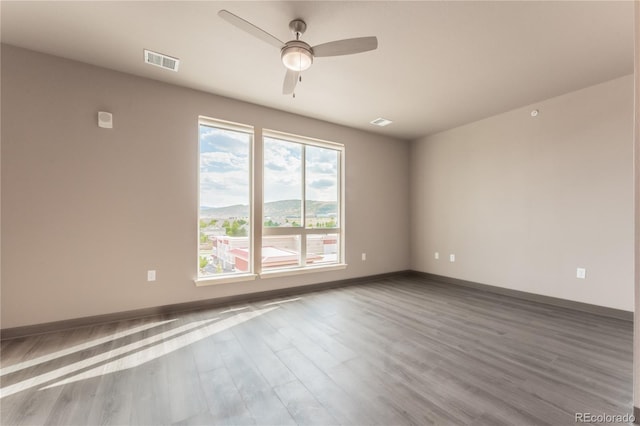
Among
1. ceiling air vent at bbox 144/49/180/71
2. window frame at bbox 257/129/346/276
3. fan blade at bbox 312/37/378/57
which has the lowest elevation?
window frame at bbox 257/129/346/276

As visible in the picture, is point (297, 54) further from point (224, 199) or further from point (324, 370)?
point (324, 370)

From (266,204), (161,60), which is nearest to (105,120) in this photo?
(161,60)

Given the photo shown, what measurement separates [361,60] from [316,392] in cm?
300

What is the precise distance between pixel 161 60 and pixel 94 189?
156 centimetres

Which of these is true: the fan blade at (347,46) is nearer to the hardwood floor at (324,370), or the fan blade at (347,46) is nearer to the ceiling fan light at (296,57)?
the ceiling fan light at (296,57)

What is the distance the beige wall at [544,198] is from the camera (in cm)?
317

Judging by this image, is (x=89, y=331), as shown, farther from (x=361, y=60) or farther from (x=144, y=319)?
(x=361, y=60)

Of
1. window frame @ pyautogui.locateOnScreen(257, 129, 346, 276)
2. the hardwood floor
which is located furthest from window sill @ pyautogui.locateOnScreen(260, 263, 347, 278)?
the hardwood floor

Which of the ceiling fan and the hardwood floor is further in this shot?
the ceiling fan

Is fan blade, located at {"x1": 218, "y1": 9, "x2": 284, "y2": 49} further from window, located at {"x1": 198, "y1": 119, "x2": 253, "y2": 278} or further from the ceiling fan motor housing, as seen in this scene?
window, located at {"x1": 198, "y1": 119, "x2": 253, "y2": 278}

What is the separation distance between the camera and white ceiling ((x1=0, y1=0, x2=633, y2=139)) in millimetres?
2115

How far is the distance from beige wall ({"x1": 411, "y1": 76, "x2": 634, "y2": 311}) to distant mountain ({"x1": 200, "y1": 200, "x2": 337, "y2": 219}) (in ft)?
7.17

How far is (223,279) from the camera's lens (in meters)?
3.56

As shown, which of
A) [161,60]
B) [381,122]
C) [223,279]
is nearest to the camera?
[161,60]
